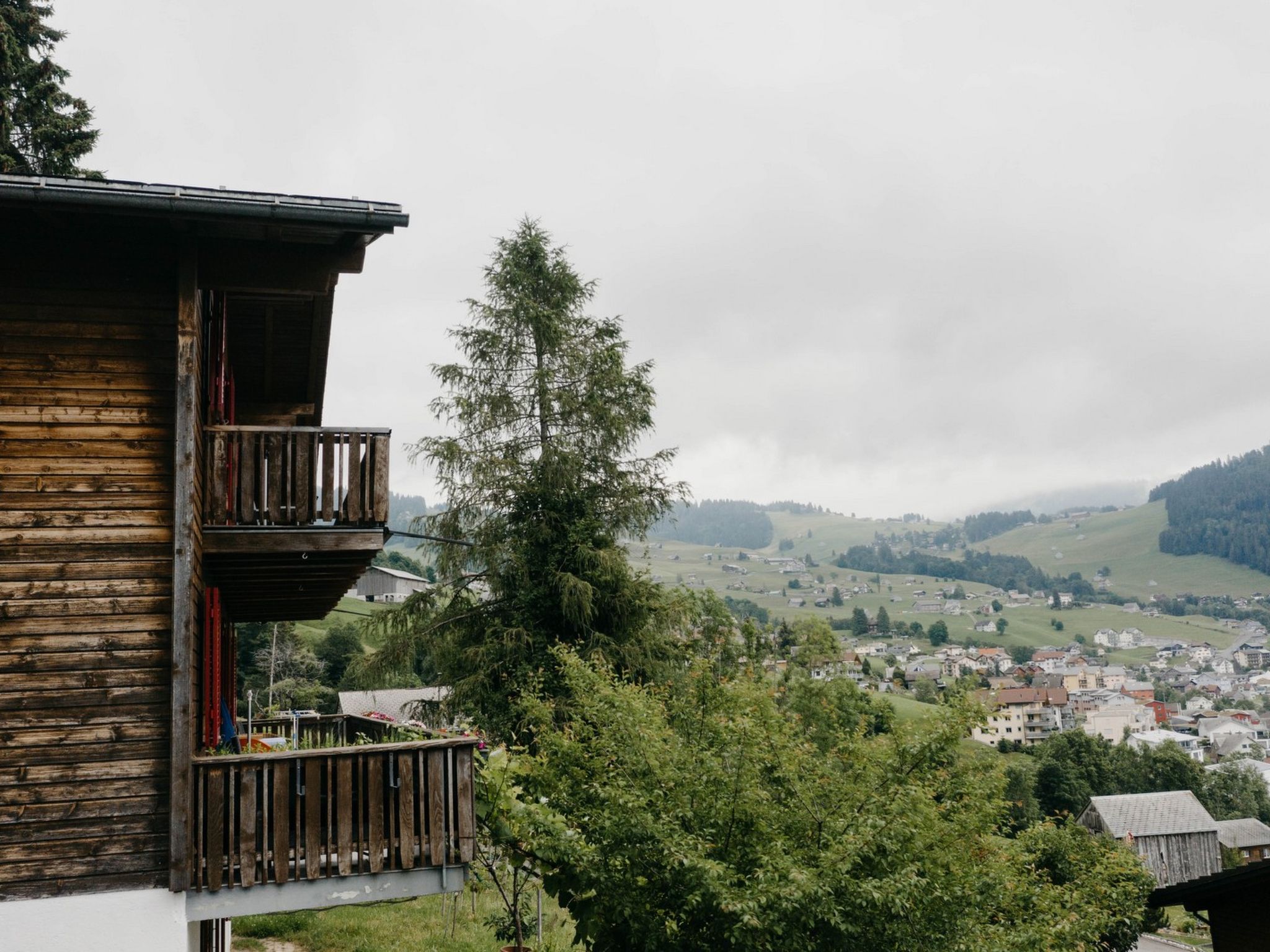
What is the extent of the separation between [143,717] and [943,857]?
6.94 meters

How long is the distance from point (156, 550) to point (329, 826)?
2470 mm

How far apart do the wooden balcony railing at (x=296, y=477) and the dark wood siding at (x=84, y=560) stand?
583 millimetres

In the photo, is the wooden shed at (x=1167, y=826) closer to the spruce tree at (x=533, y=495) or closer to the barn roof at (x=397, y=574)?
the barn roof at (x=397, y=574)

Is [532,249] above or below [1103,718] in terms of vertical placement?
above

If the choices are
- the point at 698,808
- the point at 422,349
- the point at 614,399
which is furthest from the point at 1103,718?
the point at 698,808

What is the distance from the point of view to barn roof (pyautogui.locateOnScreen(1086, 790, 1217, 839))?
69.3 m

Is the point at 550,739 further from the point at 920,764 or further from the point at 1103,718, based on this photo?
the point at 1103,718

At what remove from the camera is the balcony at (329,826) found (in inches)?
277

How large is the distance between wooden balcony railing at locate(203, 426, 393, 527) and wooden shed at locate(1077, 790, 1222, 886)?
2924 inches

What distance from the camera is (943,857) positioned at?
8867 mm

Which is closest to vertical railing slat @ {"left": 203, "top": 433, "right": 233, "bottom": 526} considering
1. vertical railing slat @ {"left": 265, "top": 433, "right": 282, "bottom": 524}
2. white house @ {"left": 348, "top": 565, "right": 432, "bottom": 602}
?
vertical railing slat @ {"left": 265, "top": 433, "right": 282, "bottom": 524}

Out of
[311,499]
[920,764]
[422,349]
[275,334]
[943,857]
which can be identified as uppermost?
[422,349]

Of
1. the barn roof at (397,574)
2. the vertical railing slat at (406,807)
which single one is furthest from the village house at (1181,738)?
the vertical railing slat at (406,807)

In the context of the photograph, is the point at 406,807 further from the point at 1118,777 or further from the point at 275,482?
the point at 1118,777
